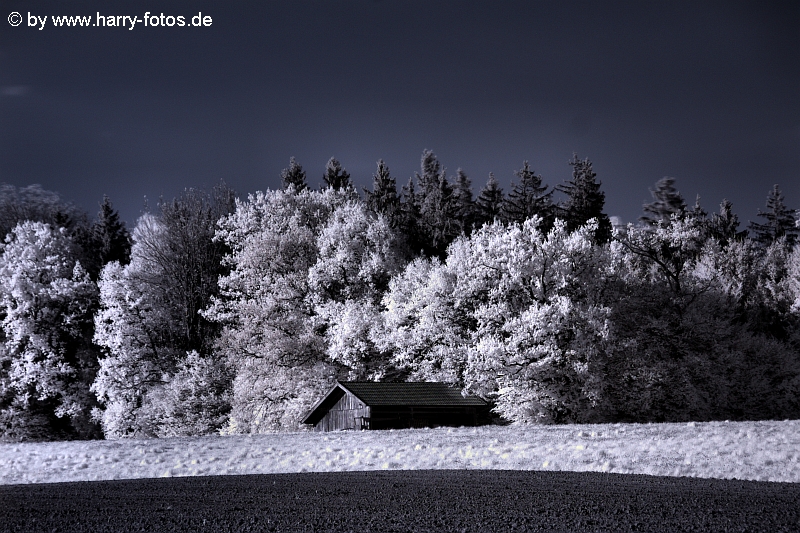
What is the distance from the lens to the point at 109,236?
7012 centimetres

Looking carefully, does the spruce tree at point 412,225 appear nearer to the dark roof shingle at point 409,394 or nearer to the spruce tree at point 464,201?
the spruce tree at point 464,201

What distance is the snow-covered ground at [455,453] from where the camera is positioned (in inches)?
855

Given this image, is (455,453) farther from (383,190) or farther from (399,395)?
(383,190)

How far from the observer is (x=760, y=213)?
73.1 metres

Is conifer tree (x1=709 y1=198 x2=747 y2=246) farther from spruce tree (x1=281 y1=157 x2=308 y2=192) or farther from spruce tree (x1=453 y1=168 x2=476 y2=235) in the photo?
spruce tree (x1=281 y1=157 x2=308 y2=192)

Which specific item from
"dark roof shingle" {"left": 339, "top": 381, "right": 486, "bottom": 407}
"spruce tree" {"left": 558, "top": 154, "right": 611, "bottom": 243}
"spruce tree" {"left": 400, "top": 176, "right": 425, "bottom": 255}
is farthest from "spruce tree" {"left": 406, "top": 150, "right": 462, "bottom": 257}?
"dark roof shingle" {"left": 339, "top": 381, "right": 486, "bottom": 407}

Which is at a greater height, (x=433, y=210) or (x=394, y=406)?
(x=433, y=210)

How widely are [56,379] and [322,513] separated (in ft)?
157

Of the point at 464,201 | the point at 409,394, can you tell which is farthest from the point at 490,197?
the point at 409,394

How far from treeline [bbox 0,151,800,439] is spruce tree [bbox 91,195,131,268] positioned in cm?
73

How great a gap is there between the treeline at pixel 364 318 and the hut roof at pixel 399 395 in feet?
3.29

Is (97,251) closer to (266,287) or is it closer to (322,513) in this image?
(266,287)

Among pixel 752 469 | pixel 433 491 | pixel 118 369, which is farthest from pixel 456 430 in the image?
pixel 118 369

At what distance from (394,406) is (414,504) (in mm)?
24736
